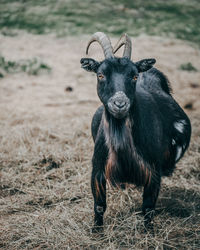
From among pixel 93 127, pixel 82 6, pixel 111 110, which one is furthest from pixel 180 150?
pixel 82 6

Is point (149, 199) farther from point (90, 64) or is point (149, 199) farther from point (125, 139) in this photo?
point (90, 64)

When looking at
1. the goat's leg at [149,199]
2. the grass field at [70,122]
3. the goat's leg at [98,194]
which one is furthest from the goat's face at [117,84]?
the grass field at [70,122]

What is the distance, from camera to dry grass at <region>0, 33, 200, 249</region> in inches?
139

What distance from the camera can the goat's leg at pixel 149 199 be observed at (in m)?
3.69

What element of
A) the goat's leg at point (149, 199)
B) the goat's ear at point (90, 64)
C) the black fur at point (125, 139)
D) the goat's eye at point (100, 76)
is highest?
the goat's ear at point (90, 64)

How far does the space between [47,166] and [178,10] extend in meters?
13.4

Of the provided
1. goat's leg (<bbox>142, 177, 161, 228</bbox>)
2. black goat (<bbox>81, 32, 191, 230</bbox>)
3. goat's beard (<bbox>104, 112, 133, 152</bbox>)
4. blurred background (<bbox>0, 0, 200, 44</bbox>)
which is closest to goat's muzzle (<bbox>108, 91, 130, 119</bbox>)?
black goat (<bbox>81, 32, 191, 230</bbox>)

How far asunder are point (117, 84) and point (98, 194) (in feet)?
4.03

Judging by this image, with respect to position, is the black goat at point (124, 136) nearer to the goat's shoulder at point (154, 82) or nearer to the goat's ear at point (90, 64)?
the goat's ear at point (90, 64)

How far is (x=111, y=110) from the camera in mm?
3207

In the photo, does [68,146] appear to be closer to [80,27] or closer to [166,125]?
[166,125]

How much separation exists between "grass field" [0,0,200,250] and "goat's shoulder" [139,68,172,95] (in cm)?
130

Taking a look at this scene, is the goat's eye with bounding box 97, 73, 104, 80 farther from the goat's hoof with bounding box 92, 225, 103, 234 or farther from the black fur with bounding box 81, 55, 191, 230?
the goat's hoof with bounding box 92, 225, 103, 234

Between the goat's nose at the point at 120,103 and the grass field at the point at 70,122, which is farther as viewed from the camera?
the grass field at the point at 70,122
